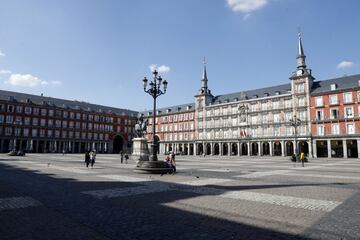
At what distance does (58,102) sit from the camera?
82.9 meters

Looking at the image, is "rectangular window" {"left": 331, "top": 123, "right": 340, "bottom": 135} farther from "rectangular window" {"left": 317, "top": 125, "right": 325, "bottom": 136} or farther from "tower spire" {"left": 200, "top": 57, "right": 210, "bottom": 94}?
"tower spire" {"left": 200, "top": 57, "right": 210, "bottom": 94}

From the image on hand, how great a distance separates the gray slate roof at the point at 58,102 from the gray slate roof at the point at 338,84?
65810mm

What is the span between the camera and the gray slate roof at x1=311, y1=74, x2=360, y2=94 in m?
→ 53.0

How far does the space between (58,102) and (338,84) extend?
78.3m

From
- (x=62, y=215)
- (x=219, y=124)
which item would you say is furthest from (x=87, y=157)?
(x=219, y=124)

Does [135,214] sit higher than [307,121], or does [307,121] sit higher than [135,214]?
[307,121]

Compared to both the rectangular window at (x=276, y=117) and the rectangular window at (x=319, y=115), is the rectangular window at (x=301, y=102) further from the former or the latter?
the rectangular window at (x=276, y=117)

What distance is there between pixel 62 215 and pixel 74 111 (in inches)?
3282

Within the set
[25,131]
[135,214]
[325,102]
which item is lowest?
[135,214]

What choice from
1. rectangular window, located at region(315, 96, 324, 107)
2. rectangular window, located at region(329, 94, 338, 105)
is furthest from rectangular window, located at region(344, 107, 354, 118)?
rectangular window, located at region(315, 96, 324, 107)

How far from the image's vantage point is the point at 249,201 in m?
8.63

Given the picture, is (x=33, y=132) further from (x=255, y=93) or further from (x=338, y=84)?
(x=338, y=84)

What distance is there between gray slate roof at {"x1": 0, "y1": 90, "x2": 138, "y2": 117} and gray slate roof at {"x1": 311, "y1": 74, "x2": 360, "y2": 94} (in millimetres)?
65810

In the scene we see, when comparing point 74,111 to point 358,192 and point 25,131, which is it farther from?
point 358,192
